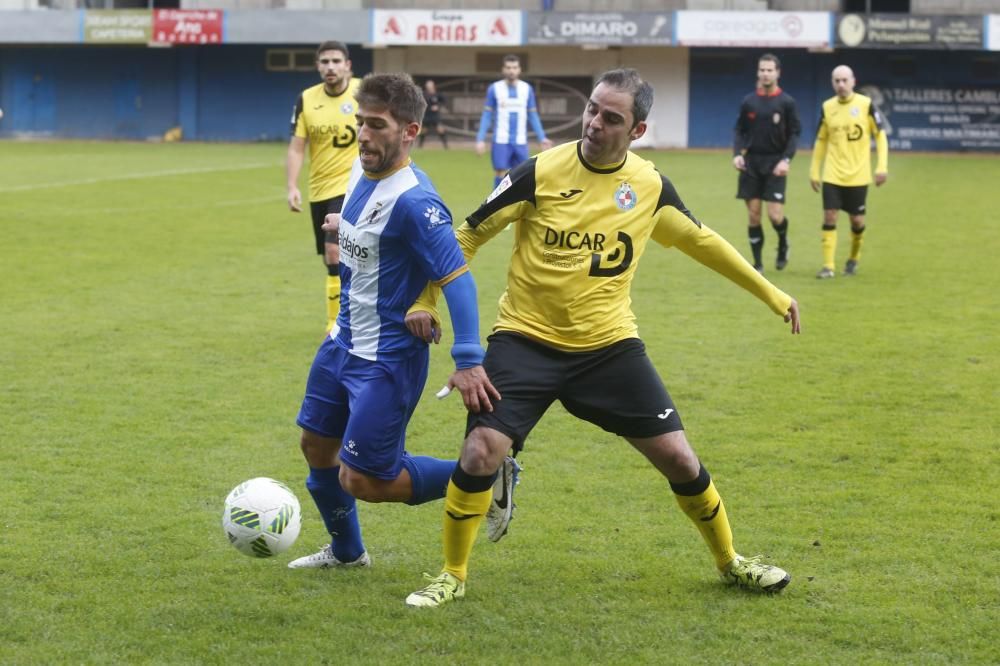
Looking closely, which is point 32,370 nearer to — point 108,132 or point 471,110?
point 471,110

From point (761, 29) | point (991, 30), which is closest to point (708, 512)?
point (761, 29)

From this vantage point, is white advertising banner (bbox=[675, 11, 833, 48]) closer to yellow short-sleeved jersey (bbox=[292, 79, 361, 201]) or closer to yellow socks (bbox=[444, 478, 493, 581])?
yellow short-sleeved jersey (bbox=[292, 79, 361, 201])

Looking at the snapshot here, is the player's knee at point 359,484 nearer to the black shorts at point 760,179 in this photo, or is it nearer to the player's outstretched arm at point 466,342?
the player's outstretched arm at point 466,342

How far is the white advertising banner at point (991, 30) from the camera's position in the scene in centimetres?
4072

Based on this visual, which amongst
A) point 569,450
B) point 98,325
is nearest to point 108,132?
point 98,325

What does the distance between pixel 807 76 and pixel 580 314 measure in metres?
40.9

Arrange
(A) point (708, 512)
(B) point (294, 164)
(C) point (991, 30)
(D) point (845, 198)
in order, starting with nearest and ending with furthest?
(A) point (708, 512)
(B) point (294, 164)
(D) point (845, 198)
(C) point (991, 30)

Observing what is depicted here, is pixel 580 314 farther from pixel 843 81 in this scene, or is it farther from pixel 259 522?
pixel 843 81

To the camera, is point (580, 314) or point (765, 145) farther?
point (765, 145)

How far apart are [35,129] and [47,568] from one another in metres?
45.6

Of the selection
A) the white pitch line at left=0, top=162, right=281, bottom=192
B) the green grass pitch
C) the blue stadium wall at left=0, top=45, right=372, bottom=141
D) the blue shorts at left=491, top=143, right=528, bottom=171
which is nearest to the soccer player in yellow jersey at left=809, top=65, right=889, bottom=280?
the green grass pitch

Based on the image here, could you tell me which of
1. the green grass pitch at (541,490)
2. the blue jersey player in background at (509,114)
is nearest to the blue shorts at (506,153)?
the blue jersey player in background at (509,114)

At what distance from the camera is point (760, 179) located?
14805 mm

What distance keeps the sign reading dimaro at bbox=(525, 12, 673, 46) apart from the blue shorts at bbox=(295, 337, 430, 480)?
39.1 metres
